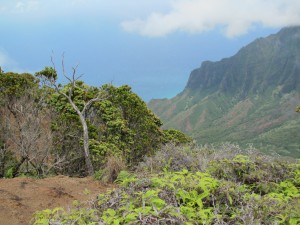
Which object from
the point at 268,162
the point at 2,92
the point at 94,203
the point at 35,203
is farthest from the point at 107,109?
the point at 94,203

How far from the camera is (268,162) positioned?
22.0 feet

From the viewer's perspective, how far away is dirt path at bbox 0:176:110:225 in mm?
9737

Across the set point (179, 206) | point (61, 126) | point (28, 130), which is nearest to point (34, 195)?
point (28, 130)

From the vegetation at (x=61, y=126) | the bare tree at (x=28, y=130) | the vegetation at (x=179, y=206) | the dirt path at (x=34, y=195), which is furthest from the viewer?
the vegetation at (x=61, y=126)

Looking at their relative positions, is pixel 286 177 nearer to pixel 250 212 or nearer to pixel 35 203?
pixel 250 212

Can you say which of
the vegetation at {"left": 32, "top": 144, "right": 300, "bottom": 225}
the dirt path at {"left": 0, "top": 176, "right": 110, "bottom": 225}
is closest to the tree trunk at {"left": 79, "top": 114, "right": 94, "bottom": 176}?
the dirt path at {"left": 0, "top": 176, "right": 110, "bottom": 225}

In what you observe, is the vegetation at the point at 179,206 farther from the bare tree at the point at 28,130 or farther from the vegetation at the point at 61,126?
the bare tree at the point at 28,130

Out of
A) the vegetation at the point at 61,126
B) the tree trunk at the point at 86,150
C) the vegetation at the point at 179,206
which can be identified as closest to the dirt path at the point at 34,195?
the vegetation at the point at 61,126

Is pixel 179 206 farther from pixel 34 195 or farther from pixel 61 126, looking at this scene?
pixel 61 126

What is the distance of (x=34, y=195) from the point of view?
1114 centimetres

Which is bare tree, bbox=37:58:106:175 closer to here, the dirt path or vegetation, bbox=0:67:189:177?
vegetation, bbox=0:67:189:177

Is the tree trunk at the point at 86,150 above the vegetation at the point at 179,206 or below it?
above

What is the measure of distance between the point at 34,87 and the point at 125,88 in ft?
17.4

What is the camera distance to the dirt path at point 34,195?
9.74 meters
